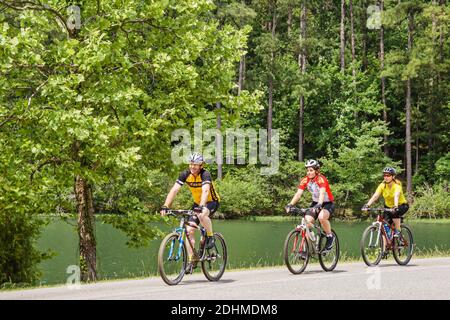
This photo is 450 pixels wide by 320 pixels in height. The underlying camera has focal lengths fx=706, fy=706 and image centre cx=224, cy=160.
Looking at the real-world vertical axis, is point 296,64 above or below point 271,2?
below

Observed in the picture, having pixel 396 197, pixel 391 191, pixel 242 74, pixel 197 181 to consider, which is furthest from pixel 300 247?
pixel 242 74

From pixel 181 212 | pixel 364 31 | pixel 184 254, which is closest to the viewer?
pixel 181 212

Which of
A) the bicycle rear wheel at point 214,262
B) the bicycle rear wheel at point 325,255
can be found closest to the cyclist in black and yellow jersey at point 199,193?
the bicycle rear wheel at point 214,262

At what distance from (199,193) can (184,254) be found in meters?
1.17

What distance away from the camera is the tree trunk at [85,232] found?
19484 mm

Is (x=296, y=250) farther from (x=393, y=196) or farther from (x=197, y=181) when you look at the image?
(x=393, y=196)

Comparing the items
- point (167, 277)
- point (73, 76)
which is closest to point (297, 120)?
point (73, 76)

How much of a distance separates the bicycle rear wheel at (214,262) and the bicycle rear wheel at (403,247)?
4.79 meters

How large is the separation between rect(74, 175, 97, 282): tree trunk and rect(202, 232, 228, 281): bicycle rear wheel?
707 cm

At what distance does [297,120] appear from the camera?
64.2m

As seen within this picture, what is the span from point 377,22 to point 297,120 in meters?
11.1

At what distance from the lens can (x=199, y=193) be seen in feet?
41.6

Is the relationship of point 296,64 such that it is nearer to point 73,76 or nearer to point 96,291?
point 73,76
